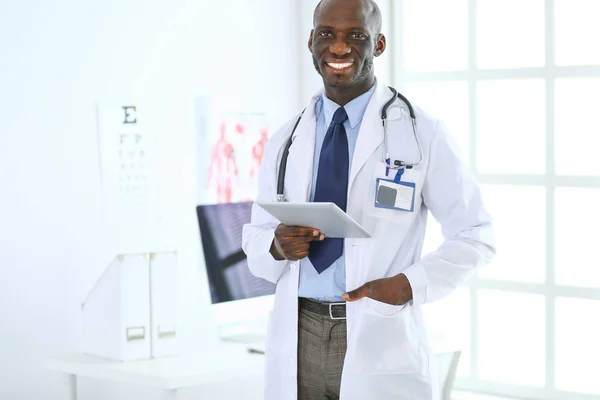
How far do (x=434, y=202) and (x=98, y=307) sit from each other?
1.19 m

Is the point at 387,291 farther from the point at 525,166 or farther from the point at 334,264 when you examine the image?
the point at 525,166

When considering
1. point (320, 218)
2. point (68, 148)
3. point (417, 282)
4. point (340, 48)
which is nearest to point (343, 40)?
point (340, 48)

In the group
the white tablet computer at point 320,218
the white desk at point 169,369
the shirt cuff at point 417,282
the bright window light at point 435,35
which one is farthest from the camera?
the bright window light at point 435,35

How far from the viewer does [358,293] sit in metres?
1.84

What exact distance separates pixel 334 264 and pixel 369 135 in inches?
11.3

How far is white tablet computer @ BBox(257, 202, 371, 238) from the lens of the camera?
174 centimetres

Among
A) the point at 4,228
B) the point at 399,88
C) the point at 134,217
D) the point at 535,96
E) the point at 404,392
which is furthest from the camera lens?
the point at 399,88

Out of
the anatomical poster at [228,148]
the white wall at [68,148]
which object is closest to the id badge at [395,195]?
→ the white wall at [68,148]

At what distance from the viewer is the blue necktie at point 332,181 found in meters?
1.94

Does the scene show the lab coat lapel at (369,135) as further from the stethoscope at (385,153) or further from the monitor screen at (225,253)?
the monitor screen at (225,253)

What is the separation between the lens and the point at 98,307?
2.68 metres

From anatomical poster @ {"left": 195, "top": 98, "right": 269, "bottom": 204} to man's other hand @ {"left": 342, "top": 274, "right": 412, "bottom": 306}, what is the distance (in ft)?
5.06

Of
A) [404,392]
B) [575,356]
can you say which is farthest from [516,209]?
[404,392]

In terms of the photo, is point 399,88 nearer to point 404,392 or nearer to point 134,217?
point 134,217
